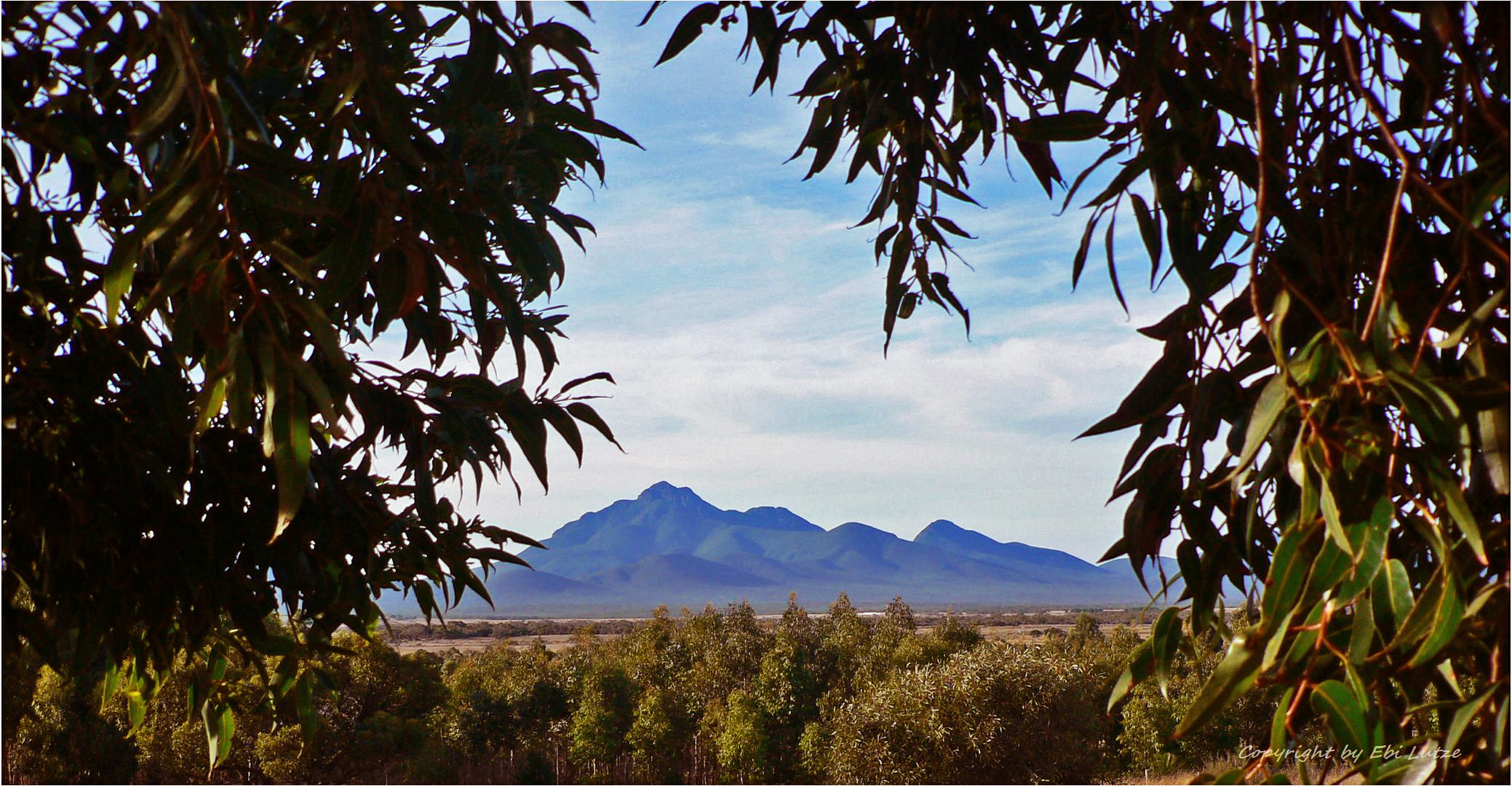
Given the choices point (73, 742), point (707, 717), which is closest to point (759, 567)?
point (707, 717)

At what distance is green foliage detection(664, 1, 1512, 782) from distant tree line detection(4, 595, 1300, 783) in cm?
1425

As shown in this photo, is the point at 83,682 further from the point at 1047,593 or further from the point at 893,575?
the point at 893,575

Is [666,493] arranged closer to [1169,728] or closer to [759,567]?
[759,567]

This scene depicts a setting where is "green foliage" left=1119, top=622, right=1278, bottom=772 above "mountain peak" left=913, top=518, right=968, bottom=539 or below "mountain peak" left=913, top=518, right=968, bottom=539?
below

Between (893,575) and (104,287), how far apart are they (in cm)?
11093

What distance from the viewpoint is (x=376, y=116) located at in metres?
0.73

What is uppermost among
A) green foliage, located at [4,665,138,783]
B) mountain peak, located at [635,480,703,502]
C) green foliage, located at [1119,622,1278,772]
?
mountain peak, located at [635,480,703,502]

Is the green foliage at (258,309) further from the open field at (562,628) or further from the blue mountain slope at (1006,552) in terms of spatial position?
the blue mountain slope at (1006,552)

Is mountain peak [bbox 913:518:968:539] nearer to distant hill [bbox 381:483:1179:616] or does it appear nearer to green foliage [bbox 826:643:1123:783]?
distant hill [bbox 381:483:1179:616]

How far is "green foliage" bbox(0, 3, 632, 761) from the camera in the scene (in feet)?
2.23

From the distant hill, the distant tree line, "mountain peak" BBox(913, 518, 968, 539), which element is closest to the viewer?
the distant tree line

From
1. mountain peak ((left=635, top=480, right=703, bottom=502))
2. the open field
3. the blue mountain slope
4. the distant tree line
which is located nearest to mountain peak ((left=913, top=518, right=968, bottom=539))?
the blue mountain slope

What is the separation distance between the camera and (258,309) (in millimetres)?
662

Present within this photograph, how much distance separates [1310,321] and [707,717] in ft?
67.4
